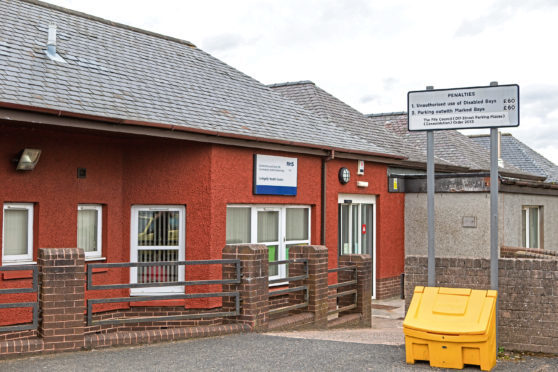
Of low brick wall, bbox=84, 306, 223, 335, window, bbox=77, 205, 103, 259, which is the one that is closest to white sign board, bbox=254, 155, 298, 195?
low brick wall, bbox=84, 306, 223, 335

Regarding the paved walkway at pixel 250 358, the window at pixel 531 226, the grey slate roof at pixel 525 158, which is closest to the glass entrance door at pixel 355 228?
the window at pixel 531 226

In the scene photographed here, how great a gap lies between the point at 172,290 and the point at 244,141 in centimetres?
293

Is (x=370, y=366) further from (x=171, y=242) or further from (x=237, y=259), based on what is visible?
(x=171, y=242)

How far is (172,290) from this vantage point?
12289 millimetres

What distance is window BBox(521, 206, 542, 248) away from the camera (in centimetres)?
1903

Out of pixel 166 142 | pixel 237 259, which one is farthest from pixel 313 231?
pixel 237 259

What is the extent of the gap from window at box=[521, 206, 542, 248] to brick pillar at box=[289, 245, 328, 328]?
9144 mm

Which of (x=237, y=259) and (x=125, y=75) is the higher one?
(x=125, y=75)

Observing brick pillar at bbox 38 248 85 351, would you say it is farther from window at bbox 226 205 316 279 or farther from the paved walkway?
window at bbox 226 205 316 279

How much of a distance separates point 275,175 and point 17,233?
4.88 meters

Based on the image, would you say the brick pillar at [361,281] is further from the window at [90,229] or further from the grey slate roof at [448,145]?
the grey slate roof at [448,145]

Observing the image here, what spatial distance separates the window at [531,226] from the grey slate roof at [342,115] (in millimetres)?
3066

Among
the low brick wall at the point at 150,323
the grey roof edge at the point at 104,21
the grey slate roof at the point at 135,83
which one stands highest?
the grey roof edge at the point at 104,21

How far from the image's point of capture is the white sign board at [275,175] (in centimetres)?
1302
